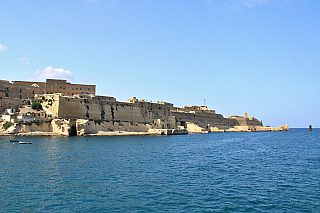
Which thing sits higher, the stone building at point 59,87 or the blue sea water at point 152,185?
the stone building at point 59,87

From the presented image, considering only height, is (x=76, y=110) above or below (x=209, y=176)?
above

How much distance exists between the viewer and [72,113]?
133 feet

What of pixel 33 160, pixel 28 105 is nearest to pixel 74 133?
pixel 28 105

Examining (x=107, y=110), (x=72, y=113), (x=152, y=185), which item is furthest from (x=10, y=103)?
(x=152, y=185)

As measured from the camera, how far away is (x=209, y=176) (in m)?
14.3

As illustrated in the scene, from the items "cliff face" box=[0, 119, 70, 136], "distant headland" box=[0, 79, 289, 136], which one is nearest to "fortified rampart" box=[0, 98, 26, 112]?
"distant headland" box=[0, 79, 289, 136]

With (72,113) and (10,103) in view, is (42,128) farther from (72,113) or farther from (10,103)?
(10,103)

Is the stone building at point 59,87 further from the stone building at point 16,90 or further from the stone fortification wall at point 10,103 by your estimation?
the stone fortification wall at point 10,103

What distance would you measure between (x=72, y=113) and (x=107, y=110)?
19.7ft

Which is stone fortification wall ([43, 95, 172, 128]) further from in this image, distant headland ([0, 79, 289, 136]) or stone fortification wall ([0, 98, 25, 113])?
stone fortification wall ([0, 98, 25, 113])

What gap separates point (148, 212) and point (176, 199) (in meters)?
1.59

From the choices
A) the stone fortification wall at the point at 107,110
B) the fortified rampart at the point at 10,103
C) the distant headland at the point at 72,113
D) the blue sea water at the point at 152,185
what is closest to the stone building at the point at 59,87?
the distant headland at the point at 72,113

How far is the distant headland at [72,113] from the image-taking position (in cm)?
3597

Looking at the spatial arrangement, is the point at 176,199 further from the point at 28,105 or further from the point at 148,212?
the point at 28,105
